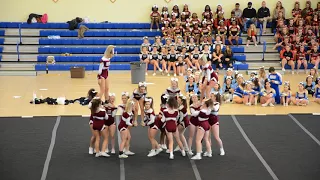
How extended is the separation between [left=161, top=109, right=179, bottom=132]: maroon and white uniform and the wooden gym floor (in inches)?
162

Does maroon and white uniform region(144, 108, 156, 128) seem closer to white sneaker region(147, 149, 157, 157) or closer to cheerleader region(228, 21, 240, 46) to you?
white sneaker region(147, 149, 157, 157)

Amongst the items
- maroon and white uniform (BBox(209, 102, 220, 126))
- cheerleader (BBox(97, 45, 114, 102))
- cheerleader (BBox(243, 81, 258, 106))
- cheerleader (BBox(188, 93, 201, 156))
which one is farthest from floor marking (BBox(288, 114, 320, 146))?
cheerleader (BBox(97, 45, 114, 102))

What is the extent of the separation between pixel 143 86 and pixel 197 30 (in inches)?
401

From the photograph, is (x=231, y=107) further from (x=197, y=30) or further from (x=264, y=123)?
(x=197, y=30)

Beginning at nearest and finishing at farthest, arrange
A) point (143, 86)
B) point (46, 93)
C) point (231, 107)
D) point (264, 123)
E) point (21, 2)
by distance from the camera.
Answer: point (143, 86) → point (264, 123) → point (231, 107) → point (46, 93) → point (21, 2)

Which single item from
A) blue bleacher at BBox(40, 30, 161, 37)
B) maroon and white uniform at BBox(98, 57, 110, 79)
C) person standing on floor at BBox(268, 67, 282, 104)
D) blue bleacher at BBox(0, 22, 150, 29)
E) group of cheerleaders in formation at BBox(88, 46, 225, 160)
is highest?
blue bleacher at BBox(0, 22, 150, 29)

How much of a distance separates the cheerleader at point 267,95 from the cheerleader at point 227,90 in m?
0.90

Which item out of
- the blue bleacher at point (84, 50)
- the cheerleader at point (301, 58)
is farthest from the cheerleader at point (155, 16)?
the cheerleader at point (301, 58)

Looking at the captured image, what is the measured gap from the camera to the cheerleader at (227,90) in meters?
15.9

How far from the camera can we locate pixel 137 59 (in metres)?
22.1

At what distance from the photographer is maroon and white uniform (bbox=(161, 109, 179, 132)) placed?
35.1 feet

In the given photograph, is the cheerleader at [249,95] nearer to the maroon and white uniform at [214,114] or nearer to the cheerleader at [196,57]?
the maroon and white uniform at [214,114]

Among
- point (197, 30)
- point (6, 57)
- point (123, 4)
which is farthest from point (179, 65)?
point (6, 57)

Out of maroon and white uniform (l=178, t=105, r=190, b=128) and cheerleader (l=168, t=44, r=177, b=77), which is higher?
cheerleader (l=168, t=44, r=177, b=77)
